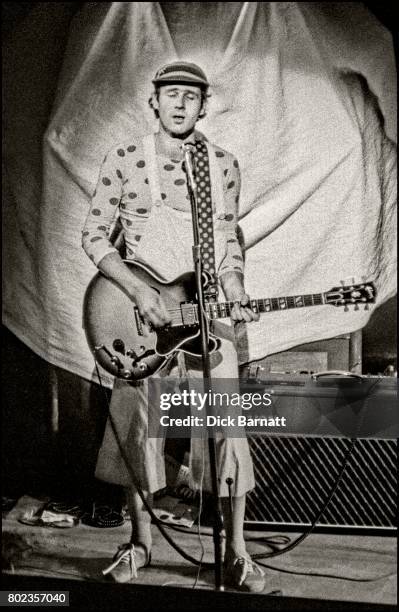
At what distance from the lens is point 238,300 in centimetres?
308

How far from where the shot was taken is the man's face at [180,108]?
3146 mm

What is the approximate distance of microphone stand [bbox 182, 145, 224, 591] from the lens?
2562 millimetres

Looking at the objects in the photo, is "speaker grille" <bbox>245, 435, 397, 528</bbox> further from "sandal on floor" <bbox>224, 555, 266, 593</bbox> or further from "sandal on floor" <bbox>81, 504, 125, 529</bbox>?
"sandal on floor" <bbox>81, 504, 125, 529</bbox>

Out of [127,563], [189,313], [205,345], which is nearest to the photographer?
[205,345]

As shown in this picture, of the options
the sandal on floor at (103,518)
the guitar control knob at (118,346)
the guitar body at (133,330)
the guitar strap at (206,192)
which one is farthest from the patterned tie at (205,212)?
the sandal on floor at (103,518)

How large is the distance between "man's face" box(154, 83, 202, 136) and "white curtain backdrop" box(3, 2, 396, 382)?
7cm

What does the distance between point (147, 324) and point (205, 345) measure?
0.52 m

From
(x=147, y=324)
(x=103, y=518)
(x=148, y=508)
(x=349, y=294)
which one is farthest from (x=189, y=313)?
(x=103, y=518)

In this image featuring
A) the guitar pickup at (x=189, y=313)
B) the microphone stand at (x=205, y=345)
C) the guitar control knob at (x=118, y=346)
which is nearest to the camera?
the microphone stand at (x=205, y=345)

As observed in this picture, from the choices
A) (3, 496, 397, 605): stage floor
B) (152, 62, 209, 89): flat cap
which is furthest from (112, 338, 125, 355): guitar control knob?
(152, 62, 209, 89): flat cap

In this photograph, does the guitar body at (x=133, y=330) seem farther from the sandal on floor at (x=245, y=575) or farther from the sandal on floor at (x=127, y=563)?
the sandal on floor at (x=245, y=575)

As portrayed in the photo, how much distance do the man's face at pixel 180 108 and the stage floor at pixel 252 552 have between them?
1774 millimetres

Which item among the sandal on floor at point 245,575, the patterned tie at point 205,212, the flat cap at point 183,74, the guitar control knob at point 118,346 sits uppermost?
the flat cap at point 183,74

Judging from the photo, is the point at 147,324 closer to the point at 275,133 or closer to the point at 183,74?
the point at 275,133
